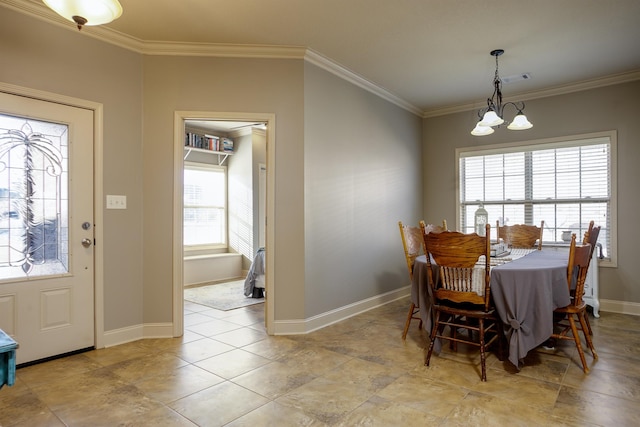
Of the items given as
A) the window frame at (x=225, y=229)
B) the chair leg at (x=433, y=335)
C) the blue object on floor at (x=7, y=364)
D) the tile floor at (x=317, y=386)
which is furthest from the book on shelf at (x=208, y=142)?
the blue object on floor at (x=7, y=364)

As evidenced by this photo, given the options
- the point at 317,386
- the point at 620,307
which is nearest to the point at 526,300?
the point at 317,386

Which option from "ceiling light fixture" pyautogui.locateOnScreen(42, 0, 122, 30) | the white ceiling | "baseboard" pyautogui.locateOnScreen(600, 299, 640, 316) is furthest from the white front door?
"baseboard" pyautogui.locateOnScreen(600, 299, 640, 316)

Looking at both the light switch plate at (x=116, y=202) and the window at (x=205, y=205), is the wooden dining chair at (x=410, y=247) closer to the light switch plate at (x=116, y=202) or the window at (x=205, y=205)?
the light switch plate at (x=116, y=202)

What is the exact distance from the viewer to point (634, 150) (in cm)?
423

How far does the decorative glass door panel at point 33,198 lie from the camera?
272cm

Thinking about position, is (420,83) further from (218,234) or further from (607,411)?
(218,234)

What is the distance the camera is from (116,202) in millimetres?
3268

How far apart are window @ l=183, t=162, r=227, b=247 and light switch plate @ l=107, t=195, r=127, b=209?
10.7 feet

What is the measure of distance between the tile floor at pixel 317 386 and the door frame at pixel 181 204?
26 centimetres

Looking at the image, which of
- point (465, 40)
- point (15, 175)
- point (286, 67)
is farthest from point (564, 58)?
point (15, 175)

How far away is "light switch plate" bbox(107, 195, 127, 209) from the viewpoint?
3.22 metres

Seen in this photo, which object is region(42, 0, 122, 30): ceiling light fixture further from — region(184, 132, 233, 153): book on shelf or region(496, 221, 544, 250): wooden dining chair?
region(184, 132, 233, 153): book on shelf

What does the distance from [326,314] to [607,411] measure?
2324 millimetres

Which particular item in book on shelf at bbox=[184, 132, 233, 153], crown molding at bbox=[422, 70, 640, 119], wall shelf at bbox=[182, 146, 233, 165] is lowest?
wall shelf at bbox=[182, 146, 233, 165]
